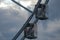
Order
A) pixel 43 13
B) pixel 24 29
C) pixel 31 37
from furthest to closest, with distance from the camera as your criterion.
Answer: pixel 24 29, pixel 31 37, pixel 43 13

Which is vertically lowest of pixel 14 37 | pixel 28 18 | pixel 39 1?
pixel 14 37

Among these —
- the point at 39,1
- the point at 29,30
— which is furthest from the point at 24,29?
the point at 39,1

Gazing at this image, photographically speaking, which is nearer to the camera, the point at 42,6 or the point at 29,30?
the point at 42,6

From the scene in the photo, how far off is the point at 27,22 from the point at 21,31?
3.42 meters

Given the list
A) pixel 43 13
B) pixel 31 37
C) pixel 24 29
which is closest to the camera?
pixel 43 13

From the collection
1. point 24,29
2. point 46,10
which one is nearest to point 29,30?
point 24,29

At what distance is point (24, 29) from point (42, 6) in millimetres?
11019

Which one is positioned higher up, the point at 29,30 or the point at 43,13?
the point at 43,13

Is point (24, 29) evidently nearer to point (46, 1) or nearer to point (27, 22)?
point (27, 22)

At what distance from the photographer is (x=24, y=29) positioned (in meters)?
73.3

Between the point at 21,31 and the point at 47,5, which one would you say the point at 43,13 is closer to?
the point at 47,5

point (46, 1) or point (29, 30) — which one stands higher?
point (46, 1)

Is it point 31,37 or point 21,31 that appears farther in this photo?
point 21,31

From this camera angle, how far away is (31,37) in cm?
6881
